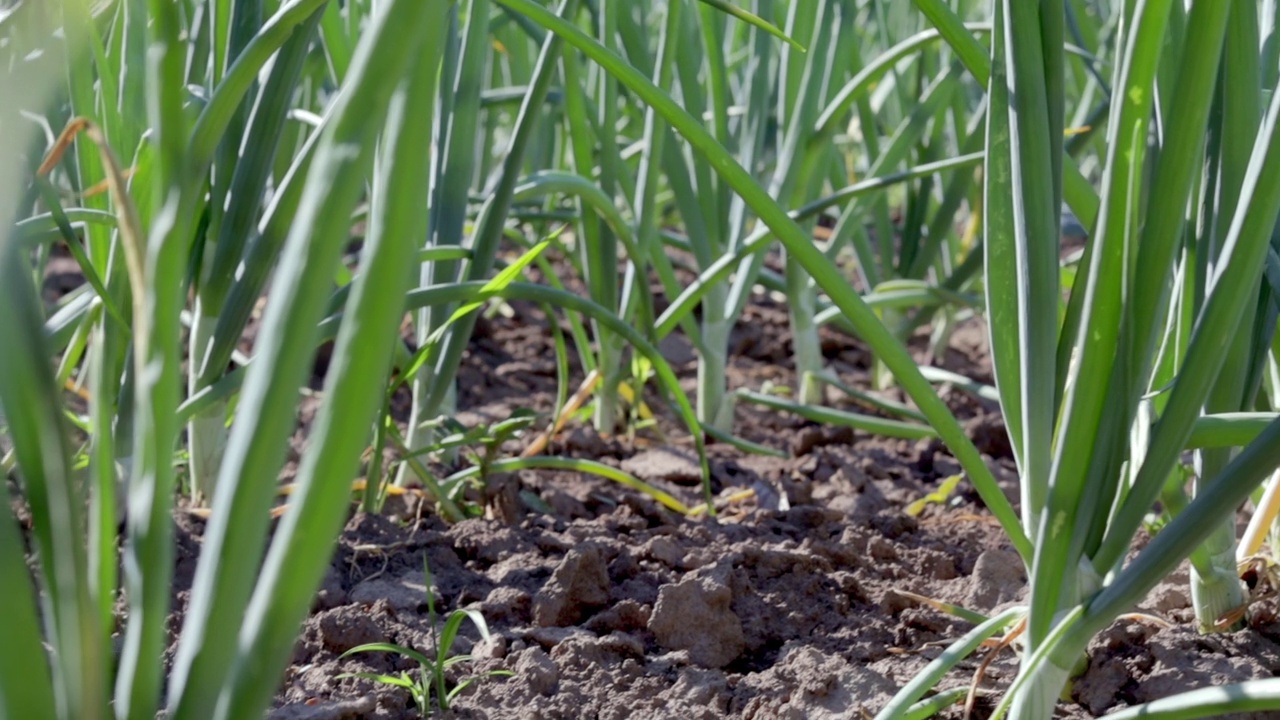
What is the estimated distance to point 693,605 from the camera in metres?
0.84

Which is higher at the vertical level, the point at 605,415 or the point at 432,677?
the point at 432,677

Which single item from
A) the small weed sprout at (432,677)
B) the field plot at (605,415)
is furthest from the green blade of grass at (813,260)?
the small weed sprout at (432,677)

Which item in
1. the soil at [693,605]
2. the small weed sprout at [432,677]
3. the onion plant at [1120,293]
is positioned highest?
the onion plant at [1120,293]

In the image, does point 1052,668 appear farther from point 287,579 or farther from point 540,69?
point 540,69

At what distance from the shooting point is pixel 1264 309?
0.73m

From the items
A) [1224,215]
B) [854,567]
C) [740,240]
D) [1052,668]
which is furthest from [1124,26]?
[740,240]

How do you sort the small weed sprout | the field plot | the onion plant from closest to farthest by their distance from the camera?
the field plot
the onion plant
the small weed sprout

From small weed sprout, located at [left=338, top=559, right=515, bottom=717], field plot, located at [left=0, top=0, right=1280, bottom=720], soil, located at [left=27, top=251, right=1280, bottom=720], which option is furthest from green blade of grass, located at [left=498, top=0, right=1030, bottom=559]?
small weed sprout, located at [left=338, top=559, right=515, bottom=717]

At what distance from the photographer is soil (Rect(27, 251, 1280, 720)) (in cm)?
74

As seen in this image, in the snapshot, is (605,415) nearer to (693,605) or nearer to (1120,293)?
(693,605)

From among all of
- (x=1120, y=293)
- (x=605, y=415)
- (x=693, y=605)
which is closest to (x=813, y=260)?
(x=1120, y=293)

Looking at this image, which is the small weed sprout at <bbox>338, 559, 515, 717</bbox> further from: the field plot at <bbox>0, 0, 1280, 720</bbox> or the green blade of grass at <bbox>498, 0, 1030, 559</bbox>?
the green blade of grass at <bbox>498, 0, 1030, 559</bbox>

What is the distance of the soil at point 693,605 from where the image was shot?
0.74 m

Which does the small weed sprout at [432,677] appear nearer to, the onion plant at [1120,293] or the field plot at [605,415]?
the field plot at [605,415]
